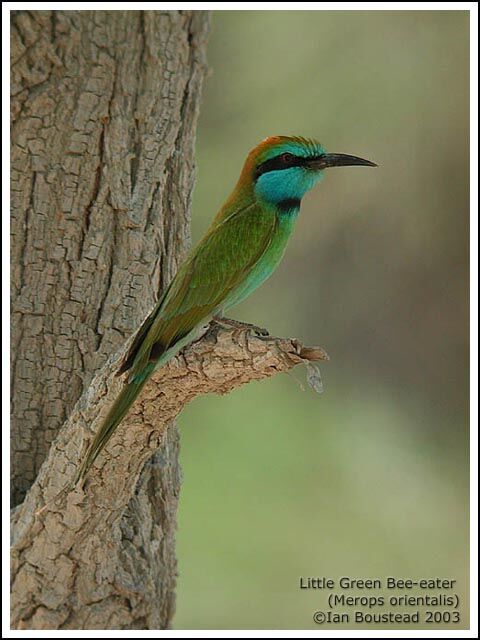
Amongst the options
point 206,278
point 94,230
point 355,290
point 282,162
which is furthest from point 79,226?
point 355,290

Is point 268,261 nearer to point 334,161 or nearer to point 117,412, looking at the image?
point 334,161

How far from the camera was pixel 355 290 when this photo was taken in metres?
4.55

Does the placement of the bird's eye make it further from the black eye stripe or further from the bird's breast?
the bird's breast

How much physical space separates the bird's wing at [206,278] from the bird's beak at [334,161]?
0.60 feet

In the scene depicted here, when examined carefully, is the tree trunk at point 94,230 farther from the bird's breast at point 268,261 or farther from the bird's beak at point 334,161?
the bird's beak at point 334,161

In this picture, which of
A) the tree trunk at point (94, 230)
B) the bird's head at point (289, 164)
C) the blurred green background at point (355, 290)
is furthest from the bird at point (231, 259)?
the blurred green background at point (355, 290)

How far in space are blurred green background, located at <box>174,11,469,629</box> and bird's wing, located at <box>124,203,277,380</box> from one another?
1.89 m

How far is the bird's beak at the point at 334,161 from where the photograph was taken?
7.16 ft

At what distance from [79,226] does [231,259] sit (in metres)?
0.41

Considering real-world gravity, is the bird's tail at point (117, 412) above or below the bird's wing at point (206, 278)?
below

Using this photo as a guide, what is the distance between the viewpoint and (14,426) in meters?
2.12

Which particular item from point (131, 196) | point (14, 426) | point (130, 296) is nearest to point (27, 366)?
point (14, 426)

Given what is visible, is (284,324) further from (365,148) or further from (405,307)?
(365,148)

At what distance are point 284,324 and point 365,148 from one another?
99cm
